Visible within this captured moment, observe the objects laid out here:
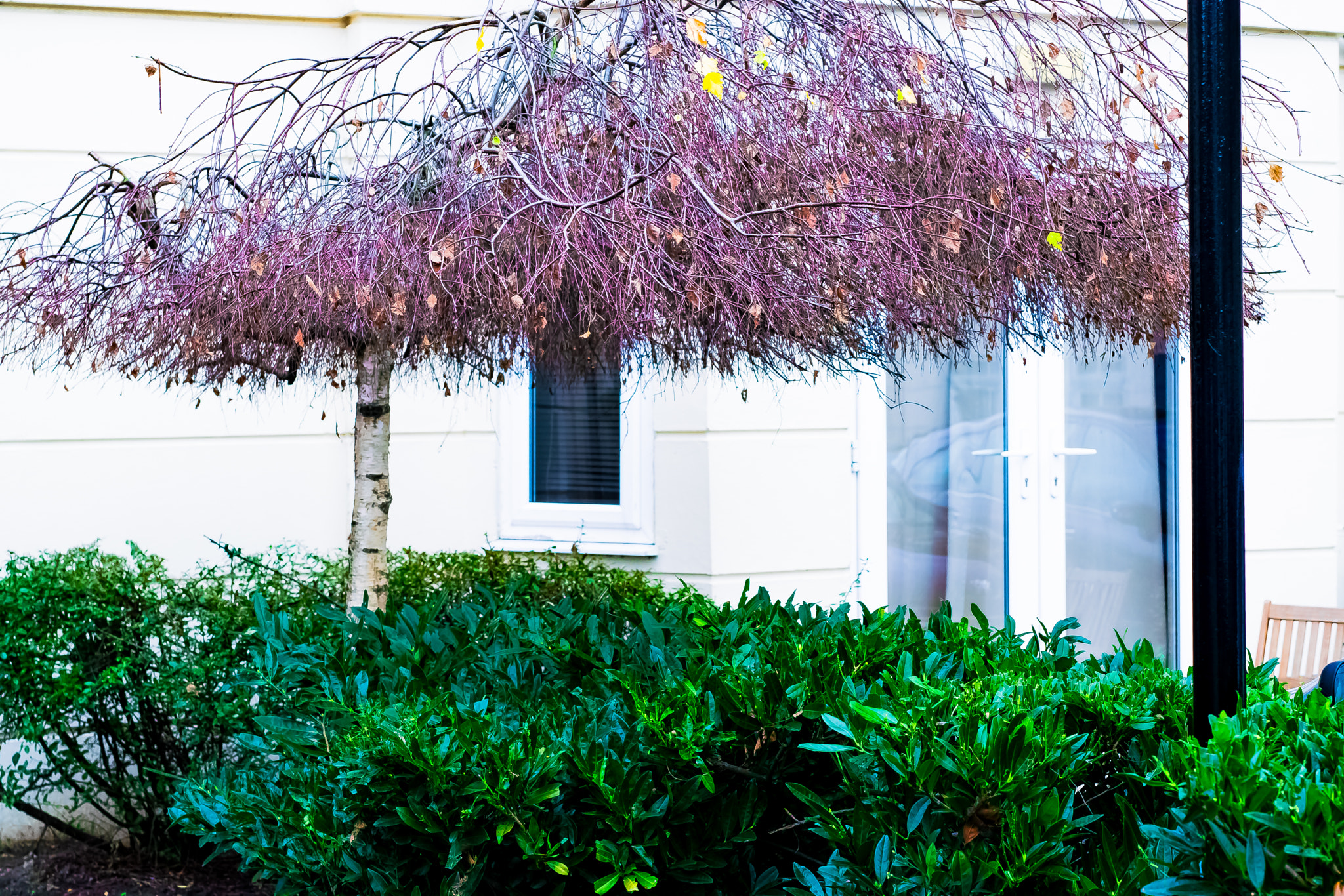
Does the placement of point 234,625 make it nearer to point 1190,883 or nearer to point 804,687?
point 804,687

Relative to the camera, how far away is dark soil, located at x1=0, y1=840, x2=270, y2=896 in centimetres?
396

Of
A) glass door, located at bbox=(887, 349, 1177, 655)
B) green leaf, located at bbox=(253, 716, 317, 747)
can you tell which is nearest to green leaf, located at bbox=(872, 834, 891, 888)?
green leaf, located at bbox=(253, 716, 317, 747)

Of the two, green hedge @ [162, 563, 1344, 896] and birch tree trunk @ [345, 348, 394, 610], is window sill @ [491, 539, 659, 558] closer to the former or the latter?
birch tree trunk @ [345, 348, 394, 610]

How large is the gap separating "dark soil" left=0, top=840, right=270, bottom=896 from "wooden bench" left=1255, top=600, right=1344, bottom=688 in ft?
13.0

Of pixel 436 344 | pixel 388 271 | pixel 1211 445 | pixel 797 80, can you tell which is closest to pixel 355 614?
pixel 436 344

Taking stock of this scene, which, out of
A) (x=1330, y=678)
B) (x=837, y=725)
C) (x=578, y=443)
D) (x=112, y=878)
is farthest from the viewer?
(x=578, y=443)

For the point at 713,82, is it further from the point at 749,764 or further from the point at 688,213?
the point at 749,764

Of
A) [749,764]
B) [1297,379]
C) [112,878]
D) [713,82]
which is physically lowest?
[112,878]

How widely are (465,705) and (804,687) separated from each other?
65 centimetres

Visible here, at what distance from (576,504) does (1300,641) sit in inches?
119

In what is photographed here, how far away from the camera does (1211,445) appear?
5.71 ft

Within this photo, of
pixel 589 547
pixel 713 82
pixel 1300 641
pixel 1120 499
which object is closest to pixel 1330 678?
pixel 713 82

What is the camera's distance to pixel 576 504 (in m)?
5.07

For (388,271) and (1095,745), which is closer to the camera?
(1095,745)
